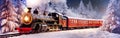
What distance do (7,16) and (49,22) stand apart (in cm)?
134

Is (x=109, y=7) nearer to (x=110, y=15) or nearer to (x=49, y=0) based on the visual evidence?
(x=110, y=15)

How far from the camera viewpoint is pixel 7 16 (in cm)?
606

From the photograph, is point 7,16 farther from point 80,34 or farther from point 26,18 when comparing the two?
point 80,34

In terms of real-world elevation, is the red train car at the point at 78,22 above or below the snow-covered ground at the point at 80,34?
above

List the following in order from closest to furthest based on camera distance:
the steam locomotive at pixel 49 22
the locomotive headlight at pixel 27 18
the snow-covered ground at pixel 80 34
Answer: the snow-covered ground at pixel 80 34
the steam locomotive at pixel 49 22
the locomotive headlight at pixel 27 18

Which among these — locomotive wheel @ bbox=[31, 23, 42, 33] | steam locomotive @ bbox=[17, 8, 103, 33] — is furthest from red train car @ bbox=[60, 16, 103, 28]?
locomotive wheel @ bbox=[31, 23, 42, 33]

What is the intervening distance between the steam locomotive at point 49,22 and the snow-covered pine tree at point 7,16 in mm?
924

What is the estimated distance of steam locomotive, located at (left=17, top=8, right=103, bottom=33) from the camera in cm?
491

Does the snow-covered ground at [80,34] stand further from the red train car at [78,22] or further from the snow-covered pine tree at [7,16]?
the snow-covered pine tree at [7,16]

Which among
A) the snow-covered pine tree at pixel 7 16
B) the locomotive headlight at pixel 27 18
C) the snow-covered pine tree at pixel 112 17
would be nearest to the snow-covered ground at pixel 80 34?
the snow-covered pine tree at pixel 112 17

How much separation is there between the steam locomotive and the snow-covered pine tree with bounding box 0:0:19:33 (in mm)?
924

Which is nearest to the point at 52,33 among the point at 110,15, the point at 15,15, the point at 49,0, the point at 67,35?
the point at 67,35

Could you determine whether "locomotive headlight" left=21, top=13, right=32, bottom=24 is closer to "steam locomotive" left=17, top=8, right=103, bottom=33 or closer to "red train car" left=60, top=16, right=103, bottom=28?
"steam locomotive" left=17, top=8, right=103, bottom=33

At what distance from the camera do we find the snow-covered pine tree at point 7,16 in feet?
19.5
